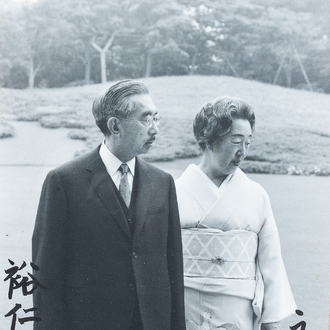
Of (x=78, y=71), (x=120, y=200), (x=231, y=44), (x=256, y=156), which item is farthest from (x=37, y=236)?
(x=231, y=44)

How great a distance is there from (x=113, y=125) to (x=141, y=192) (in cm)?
26

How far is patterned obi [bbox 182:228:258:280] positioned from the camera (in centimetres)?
197

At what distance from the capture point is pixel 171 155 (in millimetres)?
2680

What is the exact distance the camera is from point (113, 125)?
172 centimetres

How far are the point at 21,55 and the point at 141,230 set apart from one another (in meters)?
1.44

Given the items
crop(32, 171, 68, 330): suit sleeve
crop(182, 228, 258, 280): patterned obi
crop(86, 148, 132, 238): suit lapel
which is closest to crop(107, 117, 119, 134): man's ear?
crop(86, 148, 132, 238): suit lapel

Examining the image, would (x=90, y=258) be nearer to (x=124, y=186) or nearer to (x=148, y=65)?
(x=124, y=186)

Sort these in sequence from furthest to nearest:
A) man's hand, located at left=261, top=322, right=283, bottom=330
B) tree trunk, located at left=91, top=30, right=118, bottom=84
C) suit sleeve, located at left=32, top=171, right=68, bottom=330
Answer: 1. tree trunk, located at left=91, top=30, right=118, bottom=84
2. man's hand, located at left=261, top=322, right=283, bottom=330
3. suit sleeve, located at left=32, top=171, right=68, bottom=330

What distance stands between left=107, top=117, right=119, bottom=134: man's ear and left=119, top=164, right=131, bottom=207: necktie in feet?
0.42

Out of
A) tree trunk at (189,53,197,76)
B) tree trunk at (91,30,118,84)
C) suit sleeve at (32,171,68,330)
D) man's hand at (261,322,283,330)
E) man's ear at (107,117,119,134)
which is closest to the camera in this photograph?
suit sleeve at (32,171,68,330)

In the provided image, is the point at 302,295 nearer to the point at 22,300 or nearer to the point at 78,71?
the point at 22,300

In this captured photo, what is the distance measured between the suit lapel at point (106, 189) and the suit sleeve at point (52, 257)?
0.40ft

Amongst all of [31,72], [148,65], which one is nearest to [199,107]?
[148,65]

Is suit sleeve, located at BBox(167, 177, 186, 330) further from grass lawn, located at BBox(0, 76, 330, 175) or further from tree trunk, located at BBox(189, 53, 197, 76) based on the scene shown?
tree trunk, located at BBox(189, 53, 197, 76)
